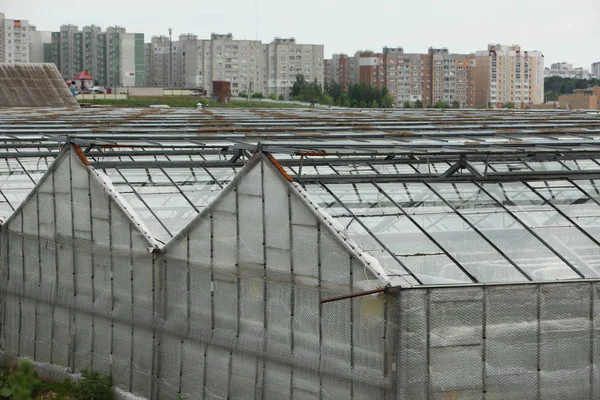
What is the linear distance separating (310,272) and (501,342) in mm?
3481

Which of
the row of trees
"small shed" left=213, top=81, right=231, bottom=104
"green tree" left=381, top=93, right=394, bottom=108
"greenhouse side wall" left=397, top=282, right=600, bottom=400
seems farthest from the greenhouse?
"green tree" left=381, top=93, right=394, bottom=108

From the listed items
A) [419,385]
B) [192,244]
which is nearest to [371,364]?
[419,385]

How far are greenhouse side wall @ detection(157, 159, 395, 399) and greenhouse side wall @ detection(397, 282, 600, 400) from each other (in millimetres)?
517

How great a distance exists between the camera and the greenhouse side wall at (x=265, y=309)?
61.0 ft

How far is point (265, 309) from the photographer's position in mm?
20297

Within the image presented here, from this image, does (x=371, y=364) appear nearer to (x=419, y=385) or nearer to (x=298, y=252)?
(x=419, y=385)

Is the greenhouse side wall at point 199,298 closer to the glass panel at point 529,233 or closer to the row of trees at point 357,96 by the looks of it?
the glass panel at point 529,233

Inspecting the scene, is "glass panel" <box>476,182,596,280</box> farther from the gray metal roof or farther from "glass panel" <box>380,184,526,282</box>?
the gray metal roof

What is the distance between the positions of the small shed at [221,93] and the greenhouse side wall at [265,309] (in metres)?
99.6

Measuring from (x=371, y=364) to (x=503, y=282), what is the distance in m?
2.55

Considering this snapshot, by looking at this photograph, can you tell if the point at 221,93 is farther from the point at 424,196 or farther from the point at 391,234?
the point at 391,234

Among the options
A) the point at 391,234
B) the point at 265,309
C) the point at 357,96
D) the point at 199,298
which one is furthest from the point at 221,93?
the point at 265,309

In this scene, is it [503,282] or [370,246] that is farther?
[370,246]

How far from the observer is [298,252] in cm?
1964
